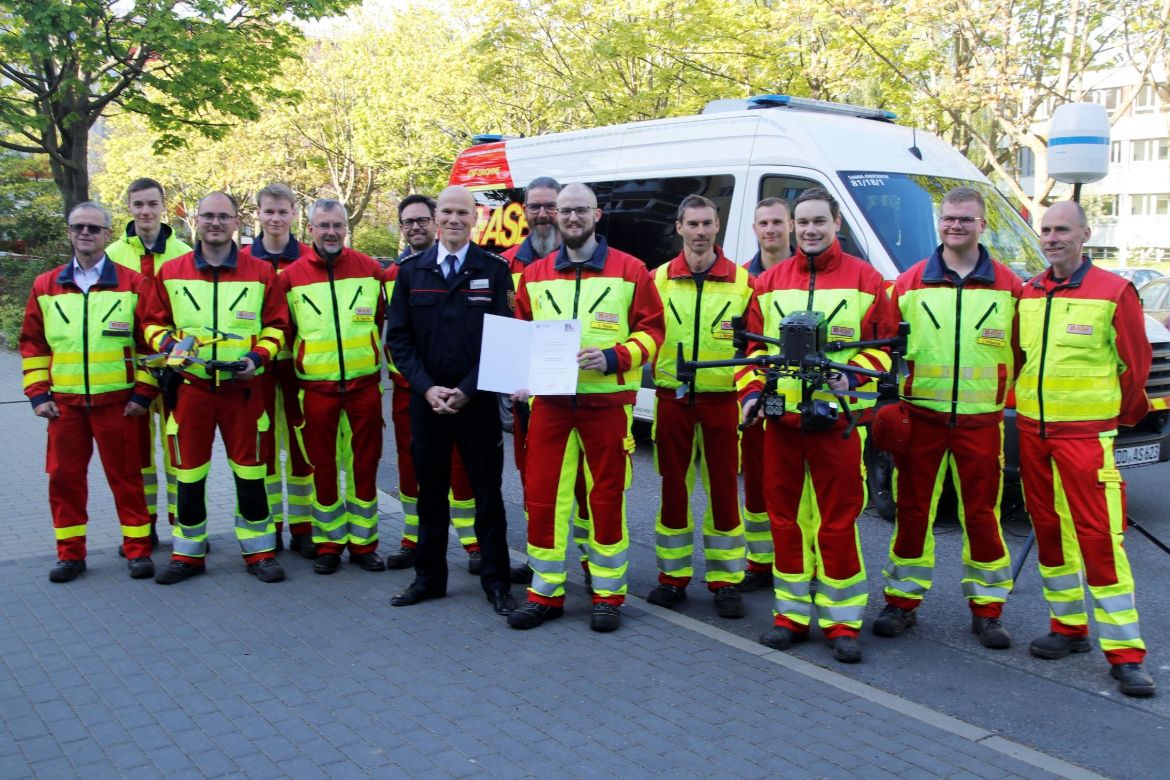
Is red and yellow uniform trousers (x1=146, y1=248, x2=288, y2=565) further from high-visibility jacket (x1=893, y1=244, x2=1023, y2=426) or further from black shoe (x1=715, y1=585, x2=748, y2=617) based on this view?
high-visibility jacket (x1=893, y1=244, x2=1023, y2=426)

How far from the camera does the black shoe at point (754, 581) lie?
6.41m

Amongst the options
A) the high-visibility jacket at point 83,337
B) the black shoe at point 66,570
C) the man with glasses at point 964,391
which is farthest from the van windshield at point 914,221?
the black shoe at point 66,570

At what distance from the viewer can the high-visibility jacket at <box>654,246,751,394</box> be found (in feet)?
19.7

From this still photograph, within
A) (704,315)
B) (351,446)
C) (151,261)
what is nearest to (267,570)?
(351,446)

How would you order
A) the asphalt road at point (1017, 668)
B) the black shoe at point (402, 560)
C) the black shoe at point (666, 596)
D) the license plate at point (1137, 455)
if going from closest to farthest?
the asphalt road at point (1017, 668), the black shoe at point (666, 596), the black shoe at point (402, 560), the license plate at point (1137, 455)

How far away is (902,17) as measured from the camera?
765 inches

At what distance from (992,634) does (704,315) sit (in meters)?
2.18

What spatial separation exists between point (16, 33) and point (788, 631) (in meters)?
15.6

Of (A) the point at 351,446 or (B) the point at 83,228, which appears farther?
(A) the point at 351,446

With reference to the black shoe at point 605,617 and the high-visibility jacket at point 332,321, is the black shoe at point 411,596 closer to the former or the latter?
the black shoe at point 605,617

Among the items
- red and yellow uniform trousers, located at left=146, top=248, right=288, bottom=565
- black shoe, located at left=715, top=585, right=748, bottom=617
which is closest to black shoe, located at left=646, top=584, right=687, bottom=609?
black shoe, located at left=715, top=585, right=748, bottom=617

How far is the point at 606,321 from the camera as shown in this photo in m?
5.64

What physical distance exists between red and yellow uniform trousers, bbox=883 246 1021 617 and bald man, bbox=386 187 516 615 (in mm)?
2118

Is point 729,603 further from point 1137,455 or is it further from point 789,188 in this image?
point 789,188
